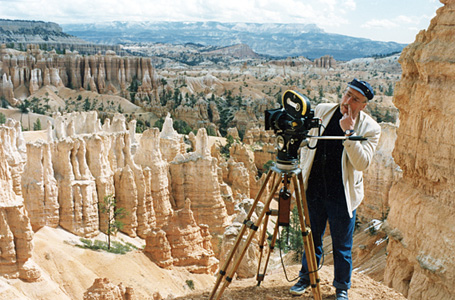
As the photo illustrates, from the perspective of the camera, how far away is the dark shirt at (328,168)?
413cm

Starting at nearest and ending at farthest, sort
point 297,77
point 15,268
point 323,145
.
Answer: point 323,145
point 15,268
point 297,77

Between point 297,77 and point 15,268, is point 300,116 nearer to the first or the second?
point 15,268

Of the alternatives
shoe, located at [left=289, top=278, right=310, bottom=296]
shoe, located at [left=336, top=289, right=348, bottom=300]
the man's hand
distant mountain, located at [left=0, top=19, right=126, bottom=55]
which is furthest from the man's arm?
distant mountain, located at [left=0, top=19, right=126, bottom=55]

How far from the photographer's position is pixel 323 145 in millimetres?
4219

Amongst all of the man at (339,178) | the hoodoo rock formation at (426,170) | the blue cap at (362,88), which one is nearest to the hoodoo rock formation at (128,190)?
the hoodoo rock formation at (426,170)

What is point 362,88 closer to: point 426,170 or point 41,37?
point 426,170

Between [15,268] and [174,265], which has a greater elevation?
[15,268]

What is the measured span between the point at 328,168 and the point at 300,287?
3.97 ft

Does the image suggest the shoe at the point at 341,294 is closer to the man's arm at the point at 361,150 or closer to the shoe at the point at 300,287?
the shoe at the point at 300,287

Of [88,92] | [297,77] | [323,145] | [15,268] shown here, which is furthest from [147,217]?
[297,77]

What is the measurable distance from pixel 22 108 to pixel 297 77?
201 feet

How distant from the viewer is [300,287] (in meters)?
4.37

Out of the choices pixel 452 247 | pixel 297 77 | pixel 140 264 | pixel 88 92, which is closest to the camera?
pixel 452 247

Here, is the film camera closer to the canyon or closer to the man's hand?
the man's hand
